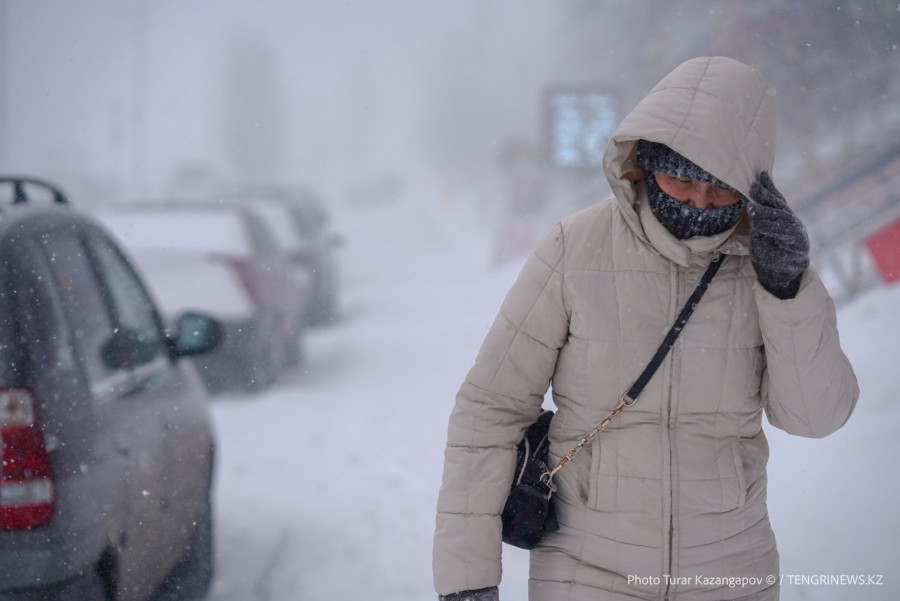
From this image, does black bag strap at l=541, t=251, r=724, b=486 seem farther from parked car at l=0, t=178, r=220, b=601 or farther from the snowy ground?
the snowy ground

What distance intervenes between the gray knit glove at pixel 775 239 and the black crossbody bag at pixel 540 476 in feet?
0.45

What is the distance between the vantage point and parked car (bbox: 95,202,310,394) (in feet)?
22.7

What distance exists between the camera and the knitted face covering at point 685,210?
174cm

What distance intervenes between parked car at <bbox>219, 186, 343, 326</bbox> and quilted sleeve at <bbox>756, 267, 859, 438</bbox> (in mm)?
6405

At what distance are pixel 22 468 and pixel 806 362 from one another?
2.12 meters

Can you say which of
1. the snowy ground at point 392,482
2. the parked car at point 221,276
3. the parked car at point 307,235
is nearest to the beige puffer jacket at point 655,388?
the snowy ground at point 392,482

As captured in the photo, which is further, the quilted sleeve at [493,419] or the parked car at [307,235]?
the parked car at [307,235]

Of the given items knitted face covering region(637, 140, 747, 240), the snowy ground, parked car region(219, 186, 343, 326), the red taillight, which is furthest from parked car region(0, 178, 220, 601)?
parked car region(219, 186, 343, 326)

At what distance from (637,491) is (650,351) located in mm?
295

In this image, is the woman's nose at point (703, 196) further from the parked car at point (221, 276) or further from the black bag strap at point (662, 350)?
the parked car at point (221, 276)

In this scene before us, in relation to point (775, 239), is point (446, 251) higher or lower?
lower

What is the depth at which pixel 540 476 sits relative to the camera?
182 cm

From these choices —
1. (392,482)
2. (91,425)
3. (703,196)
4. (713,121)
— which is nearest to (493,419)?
(703,196)

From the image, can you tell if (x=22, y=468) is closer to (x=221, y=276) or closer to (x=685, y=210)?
(x=685, y=210)
